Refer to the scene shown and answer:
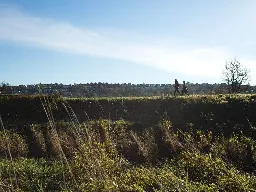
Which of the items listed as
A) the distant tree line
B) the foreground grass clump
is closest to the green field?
the foreground grass clump

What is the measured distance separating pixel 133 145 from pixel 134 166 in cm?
203

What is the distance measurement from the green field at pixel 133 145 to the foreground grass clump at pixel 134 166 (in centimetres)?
2

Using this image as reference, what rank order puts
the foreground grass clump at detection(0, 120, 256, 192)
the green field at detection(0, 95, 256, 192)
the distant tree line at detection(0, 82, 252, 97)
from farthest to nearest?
the distant tree line at detection(0, 82, 252, 97) → the green field at detection(0, 95, 256, 192) → the foreground grass clump at detection(0, 120, 256, 192)

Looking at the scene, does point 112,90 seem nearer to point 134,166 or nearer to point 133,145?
point 133,145

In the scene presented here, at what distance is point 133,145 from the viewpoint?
1264 centimetres

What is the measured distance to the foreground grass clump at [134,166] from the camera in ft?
22.0

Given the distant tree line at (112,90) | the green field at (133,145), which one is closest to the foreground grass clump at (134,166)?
the green field at (133,145)

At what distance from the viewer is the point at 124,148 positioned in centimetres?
Result: 1255

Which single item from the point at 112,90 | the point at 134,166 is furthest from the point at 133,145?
the point at 112,90

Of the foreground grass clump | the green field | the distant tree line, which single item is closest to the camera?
the foreground grass clump

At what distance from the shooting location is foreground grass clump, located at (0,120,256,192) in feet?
22.0

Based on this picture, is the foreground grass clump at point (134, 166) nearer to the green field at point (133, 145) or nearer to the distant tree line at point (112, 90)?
the green field at point (133, 145)

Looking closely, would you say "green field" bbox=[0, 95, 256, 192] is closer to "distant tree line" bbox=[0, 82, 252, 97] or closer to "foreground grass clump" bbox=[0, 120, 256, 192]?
"foreground grass clump" bbox=[0, 120, 256, 192]

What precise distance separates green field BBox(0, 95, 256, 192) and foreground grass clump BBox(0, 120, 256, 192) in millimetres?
24
